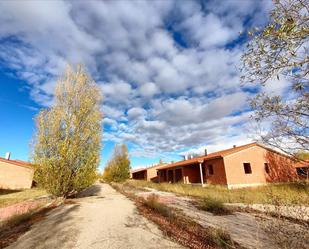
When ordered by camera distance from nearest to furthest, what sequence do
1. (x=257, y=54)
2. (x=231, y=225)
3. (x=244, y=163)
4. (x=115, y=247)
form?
(x=257, y=54), (x=115, y=247), (x=231, y=225), (x=244, y=163)

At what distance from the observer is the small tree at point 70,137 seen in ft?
35.2

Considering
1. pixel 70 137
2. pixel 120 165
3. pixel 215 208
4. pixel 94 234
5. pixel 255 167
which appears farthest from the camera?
pixel 120 165

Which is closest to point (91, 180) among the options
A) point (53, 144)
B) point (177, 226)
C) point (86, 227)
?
point (53, 144)

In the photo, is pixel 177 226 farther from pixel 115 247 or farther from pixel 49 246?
pixel 49 246

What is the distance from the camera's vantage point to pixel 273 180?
20500 millimetres

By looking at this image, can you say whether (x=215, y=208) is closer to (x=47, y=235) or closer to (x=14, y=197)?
(x=47, y=235)

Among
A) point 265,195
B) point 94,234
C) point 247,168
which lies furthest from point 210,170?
point 94,234

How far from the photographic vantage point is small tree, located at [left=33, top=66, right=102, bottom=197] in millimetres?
10734

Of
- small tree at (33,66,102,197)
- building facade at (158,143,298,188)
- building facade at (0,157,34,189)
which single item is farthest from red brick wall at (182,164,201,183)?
building facade at (0,157,34,189)

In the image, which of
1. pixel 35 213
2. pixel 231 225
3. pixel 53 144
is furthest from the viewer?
pixel 53 144

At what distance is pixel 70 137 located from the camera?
37.4 ft

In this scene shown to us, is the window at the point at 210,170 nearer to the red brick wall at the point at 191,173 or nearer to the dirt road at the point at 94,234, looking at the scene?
the red brick wall at the point at 191,173

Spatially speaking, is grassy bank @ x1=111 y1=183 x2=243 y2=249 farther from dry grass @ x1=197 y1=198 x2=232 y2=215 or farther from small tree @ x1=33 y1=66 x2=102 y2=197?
small tree @ x1=33 y1=66 x2=102 y2=197

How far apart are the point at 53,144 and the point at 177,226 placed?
872 centimetres
